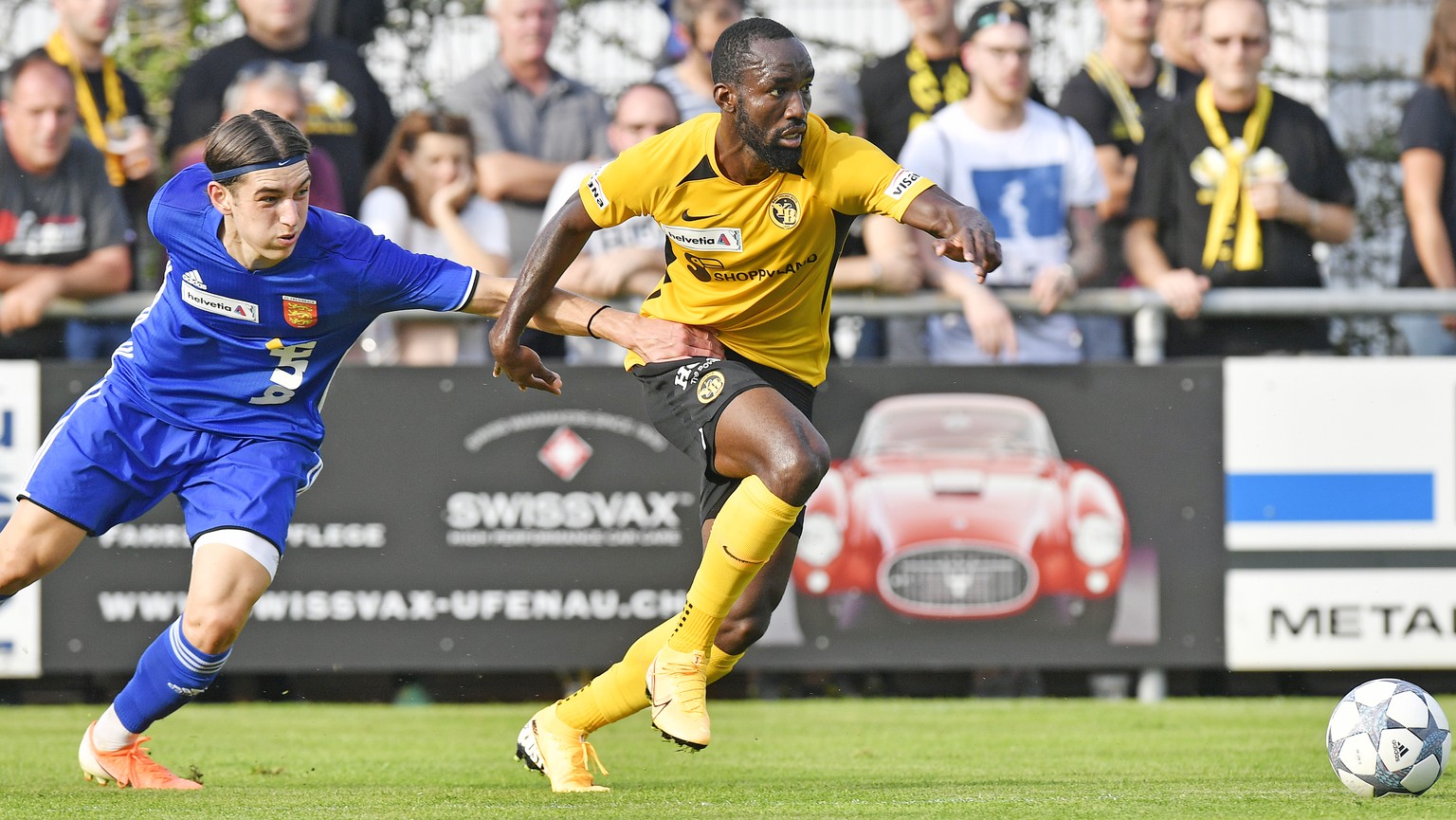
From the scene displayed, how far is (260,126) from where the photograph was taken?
20.6 ft

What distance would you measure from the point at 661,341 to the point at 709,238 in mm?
394

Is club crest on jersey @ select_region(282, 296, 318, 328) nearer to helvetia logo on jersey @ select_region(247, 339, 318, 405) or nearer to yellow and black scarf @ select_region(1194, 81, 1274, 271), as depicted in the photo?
helvetia logo on jersey @ select_region(247, 339, 318, 405)

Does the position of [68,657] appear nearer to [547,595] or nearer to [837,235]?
[547,595]

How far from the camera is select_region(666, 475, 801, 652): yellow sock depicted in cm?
599

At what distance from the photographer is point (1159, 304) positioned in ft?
32.1

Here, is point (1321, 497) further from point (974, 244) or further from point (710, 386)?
point (974, 244)

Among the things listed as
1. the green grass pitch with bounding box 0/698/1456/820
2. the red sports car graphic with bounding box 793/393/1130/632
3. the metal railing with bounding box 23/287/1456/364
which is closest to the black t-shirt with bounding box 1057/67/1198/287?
the metal railing with bounding box 23/287/1456/364

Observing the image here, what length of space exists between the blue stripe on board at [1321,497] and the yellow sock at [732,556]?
172 inches

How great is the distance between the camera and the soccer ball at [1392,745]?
5.74 meters

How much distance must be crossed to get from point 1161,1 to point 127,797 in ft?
25.0

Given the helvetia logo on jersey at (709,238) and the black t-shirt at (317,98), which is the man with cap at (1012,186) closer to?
the black t-shirt at (317,98)

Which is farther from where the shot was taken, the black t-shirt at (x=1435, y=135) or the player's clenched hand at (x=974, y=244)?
the black t-shirt at (x=1435, y=135)

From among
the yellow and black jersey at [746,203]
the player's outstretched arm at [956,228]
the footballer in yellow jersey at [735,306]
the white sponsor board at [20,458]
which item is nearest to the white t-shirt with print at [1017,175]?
the footballer in yellow jersey at [735,306]

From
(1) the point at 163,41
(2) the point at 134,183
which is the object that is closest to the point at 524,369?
(2) the point at 134,183
